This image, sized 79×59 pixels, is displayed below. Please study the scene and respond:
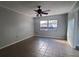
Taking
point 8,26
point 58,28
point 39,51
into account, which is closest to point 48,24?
point 58,28

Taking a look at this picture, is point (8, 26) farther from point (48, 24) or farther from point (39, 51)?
point (48, 24)

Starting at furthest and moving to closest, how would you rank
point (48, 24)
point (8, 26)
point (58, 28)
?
point (48, 24) < point (58, 28) < point (8, 26)

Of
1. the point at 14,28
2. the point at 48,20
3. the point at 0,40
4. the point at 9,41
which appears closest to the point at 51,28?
the point at 48,20

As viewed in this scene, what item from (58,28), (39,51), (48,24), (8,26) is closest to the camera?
(39,51)

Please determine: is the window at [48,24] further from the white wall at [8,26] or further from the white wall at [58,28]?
the white wall at [8,26]

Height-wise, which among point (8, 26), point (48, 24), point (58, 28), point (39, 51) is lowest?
point (39, 51)

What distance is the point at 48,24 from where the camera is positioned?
10.1 m

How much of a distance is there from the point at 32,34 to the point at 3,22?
5.37 meters

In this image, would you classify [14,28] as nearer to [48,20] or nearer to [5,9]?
[5,9]

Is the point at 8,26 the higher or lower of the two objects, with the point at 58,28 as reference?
higher

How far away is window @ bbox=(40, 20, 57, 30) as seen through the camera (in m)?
9.88

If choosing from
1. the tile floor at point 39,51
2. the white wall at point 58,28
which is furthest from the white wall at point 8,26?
the white wall at point 58,28

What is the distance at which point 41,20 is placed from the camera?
10.4 m

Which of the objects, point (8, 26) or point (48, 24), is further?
point (48, 24)
